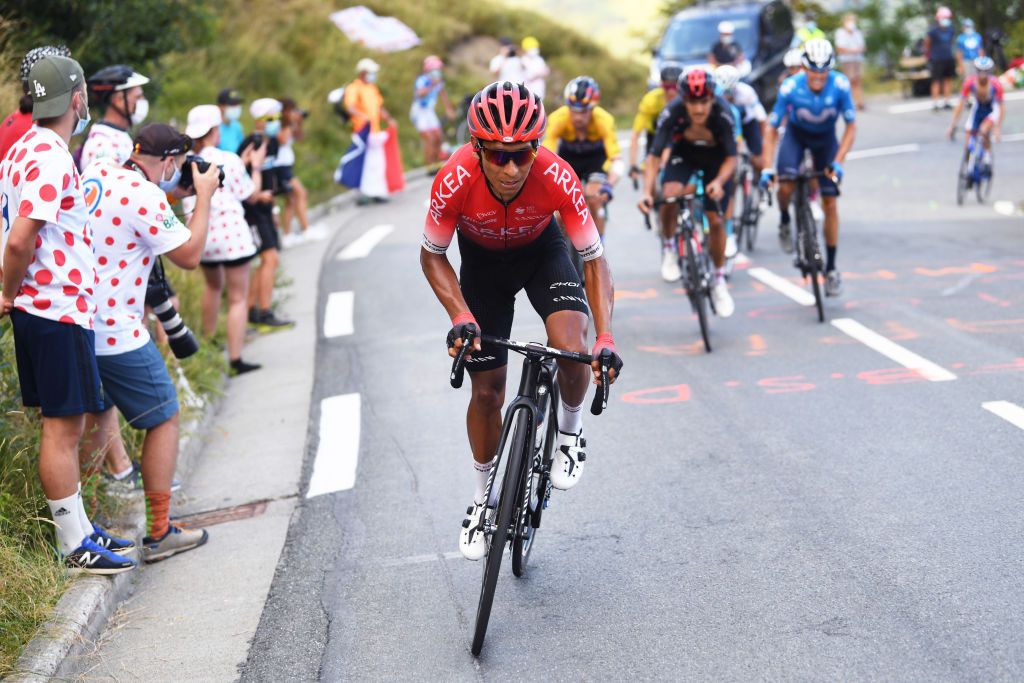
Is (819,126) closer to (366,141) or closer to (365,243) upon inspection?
(365,243)

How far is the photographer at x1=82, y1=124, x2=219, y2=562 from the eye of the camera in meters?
6.00

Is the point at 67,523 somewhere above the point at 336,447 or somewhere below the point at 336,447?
above

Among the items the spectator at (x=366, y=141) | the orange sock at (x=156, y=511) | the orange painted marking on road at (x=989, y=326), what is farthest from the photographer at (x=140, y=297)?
the spectator at (x=366, y=141)

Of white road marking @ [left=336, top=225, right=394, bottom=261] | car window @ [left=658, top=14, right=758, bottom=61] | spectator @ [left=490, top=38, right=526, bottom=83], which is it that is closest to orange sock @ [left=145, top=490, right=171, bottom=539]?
white road marking @ [left=336, top=225, right=394, bottom=261]

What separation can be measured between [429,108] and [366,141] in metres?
3.19

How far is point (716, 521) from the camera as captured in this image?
600 cm

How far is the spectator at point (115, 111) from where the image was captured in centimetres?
800

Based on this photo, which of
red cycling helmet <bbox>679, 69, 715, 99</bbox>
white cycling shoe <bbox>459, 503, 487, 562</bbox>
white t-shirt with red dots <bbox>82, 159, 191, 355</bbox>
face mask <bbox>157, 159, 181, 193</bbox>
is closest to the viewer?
white cycling shoe <bbox>459, 503, 487, 562</bbox>

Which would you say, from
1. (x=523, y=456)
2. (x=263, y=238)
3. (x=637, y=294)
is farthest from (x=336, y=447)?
(x=637, y=294)

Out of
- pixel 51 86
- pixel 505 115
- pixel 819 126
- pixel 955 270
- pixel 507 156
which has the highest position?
pixel 51 86

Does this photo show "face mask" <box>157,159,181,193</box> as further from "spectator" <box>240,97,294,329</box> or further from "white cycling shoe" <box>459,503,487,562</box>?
"spectator" <box>240,97,294,329</box>

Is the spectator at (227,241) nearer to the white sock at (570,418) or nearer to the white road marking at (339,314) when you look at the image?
the white road marking at (339,314)

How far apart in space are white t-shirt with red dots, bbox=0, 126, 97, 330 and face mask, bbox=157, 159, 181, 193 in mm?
1230

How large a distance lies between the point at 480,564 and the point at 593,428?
2.22 meters
